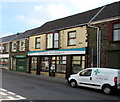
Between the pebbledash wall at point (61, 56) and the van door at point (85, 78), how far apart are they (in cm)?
423

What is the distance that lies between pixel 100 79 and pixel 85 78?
4.13ft

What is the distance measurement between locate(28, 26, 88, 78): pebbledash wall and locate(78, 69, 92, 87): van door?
13.9 ft

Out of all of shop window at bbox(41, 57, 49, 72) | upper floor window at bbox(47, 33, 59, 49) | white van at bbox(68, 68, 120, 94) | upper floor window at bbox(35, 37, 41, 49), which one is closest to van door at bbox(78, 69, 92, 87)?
white van at bbox(68, 68, 120, 94)

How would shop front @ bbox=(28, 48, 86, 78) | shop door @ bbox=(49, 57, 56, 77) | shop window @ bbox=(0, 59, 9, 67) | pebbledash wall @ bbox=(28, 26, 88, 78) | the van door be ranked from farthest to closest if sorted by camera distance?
shop window @ bbox=(0, 59, 9, 67)
shop door @ bbox=(49, 57, 56, 77)
shop front @ bbox=(28, 48, 86, 78)
pebbledash wall @ bbox=(28, 26, 88, 78)
the van door

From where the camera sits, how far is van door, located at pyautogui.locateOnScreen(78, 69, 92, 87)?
39.0 ft

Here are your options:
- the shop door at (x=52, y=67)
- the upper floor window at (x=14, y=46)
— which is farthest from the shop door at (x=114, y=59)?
the upper floor window at (x=14, y=46)

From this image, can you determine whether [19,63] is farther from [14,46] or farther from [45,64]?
[45,64]

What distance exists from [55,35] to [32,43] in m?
5.33

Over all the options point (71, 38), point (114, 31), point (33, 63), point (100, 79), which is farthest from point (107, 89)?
point (33, 63)

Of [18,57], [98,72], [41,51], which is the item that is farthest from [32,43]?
[98,72]

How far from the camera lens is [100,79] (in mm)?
11242

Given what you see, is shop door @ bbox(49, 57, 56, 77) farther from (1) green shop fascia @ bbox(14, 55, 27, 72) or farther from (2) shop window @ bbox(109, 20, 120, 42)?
(2) shop window @ bbox(109, 20, 120, 42)

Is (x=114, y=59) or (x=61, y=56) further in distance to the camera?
(x=61, y=56)

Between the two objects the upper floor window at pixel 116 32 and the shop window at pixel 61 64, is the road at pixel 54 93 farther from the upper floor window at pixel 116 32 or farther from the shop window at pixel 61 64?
the shop window at pixel 61 64
